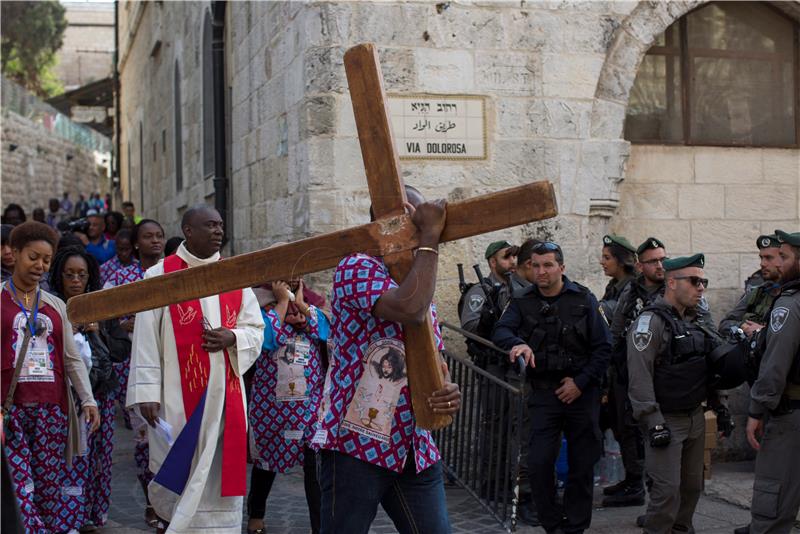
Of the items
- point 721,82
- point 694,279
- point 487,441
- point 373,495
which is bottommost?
point 487,441

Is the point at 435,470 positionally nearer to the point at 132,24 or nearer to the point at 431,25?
the point at 431,25

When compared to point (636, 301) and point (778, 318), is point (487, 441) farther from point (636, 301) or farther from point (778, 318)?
point (778, 318)

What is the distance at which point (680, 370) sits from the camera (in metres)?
5.25

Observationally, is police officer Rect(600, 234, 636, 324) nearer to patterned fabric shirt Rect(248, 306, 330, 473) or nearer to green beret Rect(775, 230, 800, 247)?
green beret Rect(775, 230, 800, 247)

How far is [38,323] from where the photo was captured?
16.6 ft

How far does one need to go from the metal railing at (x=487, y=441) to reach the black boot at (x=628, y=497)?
35.4 inches

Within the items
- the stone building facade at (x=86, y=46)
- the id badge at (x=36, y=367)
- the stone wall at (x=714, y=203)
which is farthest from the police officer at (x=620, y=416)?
the stone building facade at (x=86, y=46)

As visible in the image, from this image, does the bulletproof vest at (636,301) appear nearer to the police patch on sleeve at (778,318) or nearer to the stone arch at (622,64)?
the police patch on sleeve at (778,318)

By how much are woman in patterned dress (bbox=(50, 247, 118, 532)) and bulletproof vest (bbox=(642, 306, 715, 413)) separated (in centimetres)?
329

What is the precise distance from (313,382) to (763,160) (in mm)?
4978

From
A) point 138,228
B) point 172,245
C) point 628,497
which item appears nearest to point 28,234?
point 138,228

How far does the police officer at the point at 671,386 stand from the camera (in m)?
5.19

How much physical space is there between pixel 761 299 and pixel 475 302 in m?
1.91

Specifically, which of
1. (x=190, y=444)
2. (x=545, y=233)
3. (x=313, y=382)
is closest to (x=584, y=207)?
(x=545, y=233)
